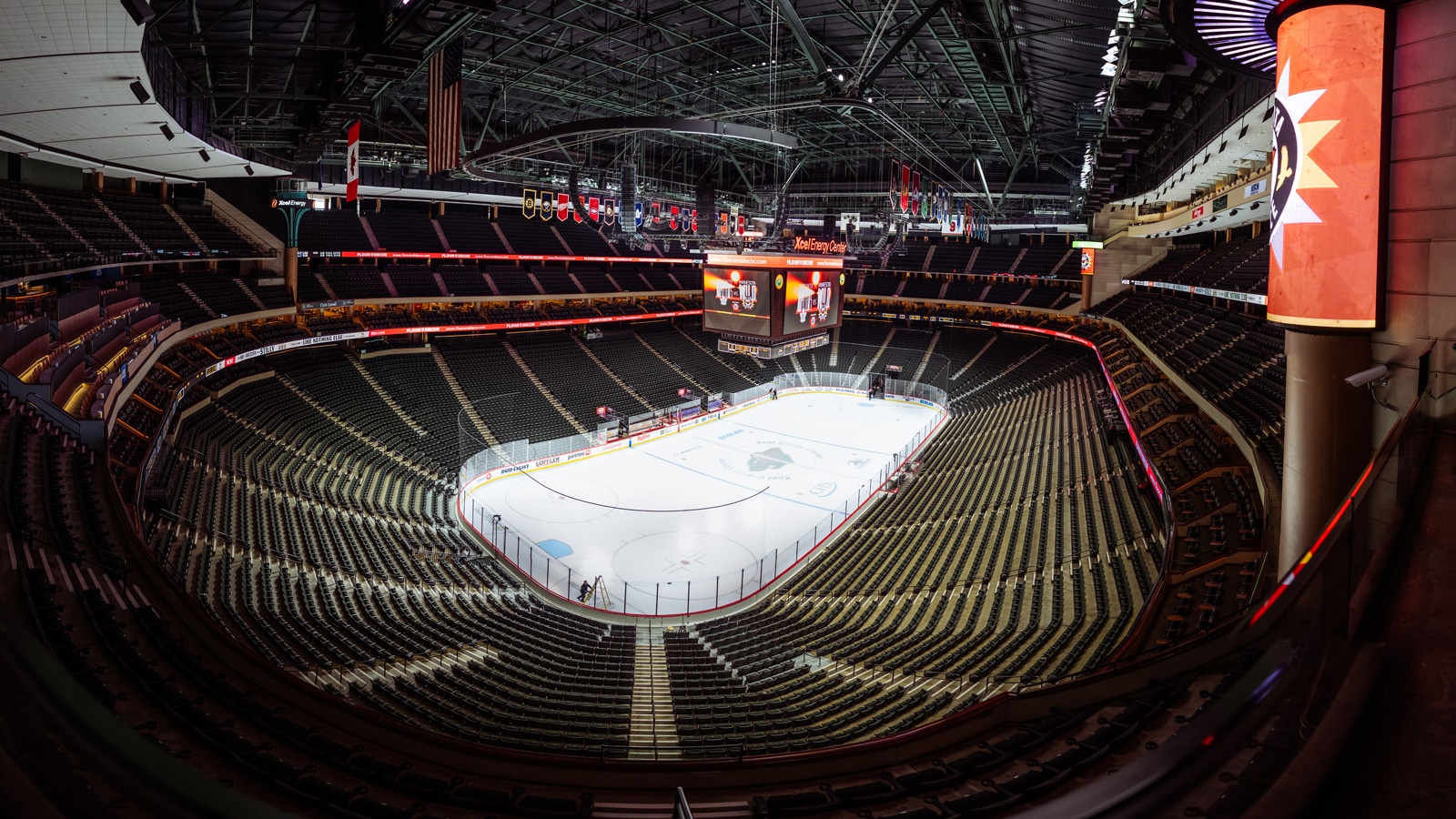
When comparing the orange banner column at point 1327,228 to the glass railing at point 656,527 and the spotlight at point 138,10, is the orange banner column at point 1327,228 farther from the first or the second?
the glass railing at point 656,527

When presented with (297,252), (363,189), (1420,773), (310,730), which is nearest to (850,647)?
(310,730)

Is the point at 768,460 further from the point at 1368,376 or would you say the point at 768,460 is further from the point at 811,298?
the point at 1368,376

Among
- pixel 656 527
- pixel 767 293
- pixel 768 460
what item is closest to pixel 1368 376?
pixel 767 293

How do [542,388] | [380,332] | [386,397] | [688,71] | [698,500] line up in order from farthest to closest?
1. [542,388]
2. [380,332]
3. [386,397]
4. [698,500]
5. [688,71]

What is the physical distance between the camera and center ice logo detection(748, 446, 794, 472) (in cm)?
3147

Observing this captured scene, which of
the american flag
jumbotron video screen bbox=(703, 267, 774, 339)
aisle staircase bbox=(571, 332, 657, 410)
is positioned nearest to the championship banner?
the american flag

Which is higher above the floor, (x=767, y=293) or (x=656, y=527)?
(x=767, y=293)

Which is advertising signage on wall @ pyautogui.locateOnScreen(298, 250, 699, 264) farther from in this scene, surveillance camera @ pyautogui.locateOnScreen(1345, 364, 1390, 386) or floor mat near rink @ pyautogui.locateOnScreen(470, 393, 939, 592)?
surveillance camera @ pyautogui.locateOnScreen(1345, 364, 1390, 386)

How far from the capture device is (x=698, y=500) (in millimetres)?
27062

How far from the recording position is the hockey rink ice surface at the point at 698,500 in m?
21.0

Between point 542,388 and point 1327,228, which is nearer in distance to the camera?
point 1327,228

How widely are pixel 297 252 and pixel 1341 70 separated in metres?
39.1

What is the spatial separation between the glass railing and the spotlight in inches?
557

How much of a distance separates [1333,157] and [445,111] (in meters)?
14.9
